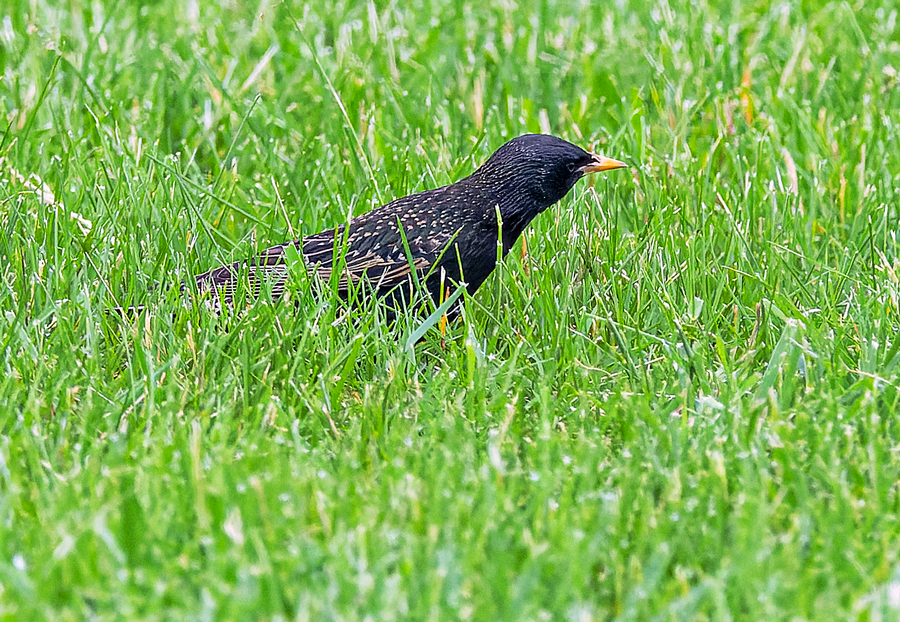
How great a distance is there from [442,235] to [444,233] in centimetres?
1

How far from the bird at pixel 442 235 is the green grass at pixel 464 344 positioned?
0.15 m

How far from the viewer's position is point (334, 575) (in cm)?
279

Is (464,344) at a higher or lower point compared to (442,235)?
lower

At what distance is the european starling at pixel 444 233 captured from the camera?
15.4ft

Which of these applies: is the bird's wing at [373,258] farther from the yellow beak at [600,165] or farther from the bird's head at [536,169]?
the yellow beak at [600,165]

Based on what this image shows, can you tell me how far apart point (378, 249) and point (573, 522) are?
1.94 m

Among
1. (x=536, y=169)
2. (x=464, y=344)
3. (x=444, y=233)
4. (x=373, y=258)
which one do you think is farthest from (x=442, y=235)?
(x=464, y=344)

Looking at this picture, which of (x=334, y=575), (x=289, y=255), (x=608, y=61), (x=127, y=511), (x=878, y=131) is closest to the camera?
(x=334, y=575)

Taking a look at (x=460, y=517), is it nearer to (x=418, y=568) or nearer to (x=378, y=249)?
(x=418, y=568)

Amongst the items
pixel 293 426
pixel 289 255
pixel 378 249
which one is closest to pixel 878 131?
pixel 378 249

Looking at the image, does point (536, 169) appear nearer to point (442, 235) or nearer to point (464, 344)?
point (442, 235)

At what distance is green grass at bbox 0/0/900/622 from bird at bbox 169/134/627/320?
15cm

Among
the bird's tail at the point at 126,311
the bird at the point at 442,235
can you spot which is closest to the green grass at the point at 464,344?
the bird's tail at the point at 126,311

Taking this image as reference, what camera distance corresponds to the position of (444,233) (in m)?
4.79
